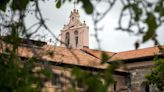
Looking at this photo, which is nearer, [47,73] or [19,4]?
[47,73]

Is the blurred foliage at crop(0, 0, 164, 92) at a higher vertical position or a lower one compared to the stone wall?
higher

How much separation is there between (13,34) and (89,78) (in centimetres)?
92

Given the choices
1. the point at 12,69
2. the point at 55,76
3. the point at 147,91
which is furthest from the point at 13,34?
the point at 147,91

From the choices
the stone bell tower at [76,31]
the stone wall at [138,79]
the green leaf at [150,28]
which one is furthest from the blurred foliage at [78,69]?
the stone bell tower at [76,31]

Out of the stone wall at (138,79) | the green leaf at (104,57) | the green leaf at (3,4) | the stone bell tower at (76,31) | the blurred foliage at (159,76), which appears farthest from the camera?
the stone bell tower at (76,31)

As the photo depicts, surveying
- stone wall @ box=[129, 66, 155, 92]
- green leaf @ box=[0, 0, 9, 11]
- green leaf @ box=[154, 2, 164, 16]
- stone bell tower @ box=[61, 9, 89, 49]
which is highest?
stone bell tower @ box=[61, 9, 89, 49]

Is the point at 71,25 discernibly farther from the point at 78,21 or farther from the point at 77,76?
the point at 77,76

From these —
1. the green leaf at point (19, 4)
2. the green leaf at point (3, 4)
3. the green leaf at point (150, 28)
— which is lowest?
the green leaf at point (150, 28)

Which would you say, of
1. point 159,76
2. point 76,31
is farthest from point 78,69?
point 76,31

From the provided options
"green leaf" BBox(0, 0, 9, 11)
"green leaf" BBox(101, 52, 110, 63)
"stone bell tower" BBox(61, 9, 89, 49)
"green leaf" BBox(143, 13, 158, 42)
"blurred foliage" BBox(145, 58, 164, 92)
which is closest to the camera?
"green leaf" BBox(143, 13, 158, 42)

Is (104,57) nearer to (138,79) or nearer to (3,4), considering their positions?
(3,4)

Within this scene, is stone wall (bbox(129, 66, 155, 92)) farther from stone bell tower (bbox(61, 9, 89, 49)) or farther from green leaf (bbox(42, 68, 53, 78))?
green leaf (bbox(42, 68, 53, 78))

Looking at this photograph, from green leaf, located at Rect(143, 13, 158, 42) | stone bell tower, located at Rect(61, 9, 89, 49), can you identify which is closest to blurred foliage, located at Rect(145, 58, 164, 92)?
green leaf, located at Rect(143, 13, 158, 42)

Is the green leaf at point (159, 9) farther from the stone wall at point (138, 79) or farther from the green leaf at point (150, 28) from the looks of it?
the stone wall at point (138, 79)
